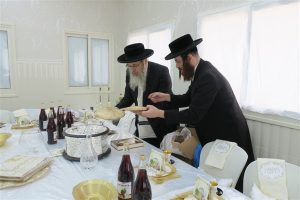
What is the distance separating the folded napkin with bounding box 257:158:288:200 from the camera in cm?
119

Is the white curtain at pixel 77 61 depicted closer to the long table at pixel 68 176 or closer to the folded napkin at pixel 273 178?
the long table at pixel 68 176

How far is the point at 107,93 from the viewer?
5016mm

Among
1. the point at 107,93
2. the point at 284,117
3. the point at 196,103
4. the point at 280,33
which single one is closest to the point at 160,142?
the point at 196,103

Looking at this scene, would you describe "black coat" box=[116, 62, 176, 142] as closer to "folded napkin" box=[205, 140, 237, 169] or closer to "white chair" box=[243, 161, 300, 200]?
"folded napkin" box=[205, 140, 237, 169]

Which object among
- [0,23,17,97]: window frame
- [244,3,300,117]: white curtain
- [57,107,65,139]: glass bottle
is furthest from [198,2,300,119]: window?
[0,23,17,97]: window frame

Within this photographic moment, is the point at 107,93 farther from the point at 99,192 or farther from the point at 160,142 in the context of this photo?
the point at 99,192

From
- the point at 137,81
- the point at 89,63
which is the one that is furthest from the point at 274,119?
the point at 89,63

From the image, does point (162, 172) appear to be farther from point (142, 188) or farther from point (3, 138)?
point (3, 138)

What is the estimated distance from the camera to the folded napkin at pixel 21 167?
121 cm

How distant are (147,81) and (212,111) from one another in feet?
2.84

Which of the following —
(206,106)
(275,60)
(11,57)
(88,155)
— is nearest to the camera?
(88,155)

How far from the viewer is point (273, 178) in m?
1.24

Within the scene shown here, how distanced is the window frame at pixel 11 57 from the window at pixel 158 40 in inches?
86.6

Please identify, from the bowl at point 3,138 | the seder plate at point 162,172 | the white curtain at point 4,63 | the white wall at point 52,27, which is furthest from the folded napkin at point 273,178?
the white curtain at point 4,63
